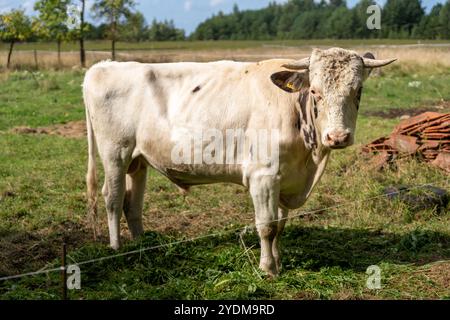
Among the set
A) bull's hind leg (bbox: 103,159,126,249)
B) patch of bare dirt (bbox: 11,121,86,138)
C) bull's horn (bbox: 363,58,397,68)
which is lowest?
patch of bare dirt (bbox: 11,121,86,138)

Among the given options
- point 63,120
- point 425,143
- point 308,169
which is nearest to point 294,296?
point 308,169

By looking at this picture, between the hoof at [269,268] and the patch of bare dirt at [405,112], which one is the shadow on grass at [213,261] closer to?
the hoof at [269,268]

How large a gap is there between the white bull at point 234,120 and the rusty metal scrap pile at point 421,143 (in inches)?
153

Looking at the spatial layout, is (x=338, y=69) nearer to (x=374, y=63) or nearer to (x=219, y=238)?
(x=374, y=63)

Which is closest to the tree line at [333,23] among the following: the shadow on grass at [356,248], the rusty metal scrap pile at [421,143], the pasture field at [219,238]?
the rusty metal scrap pile at [421,143]

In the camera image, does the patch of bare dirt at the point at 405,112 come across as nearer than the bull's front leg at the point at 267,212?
No

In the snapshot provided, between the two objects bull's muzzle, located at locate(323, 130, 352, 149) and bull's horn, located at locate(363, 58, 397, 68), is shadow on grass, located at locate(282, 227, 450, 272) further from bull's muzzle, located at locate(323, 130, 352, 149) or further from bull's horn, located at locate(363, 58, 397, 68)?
bull's horn, located at locate(363, 58, 397, 68)

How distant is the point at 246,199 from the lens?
28.0 feet

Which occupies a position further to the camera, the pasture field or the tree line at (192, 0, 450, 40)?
the tree line at (192, 0, 450, 40)

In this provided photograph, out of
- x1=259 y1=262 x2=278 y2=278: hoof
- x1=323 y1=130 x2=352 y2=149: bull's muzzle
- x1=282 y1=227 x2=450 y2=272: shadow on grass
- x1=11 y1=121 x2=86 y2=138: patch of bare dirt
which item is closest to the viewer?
x1=323 y1=130 x2=352 y2=149: bull's muzzle

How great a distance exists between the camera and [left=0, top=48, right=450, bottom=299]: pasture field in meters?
5.14

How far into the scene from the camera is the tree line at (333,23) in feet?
80.6

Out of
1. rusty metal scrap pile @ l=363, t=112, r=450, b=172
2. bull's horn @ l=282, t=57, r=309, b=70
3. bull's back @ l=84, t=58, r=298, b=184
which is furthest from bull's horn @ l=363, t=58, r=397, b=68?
rusty metal scrap pile @ l=363, t=112, r=450, b=172
